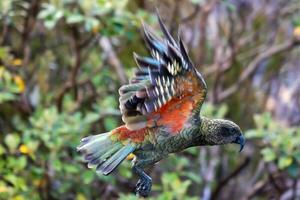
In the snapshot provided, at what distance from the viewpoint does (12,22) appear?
4.59 m

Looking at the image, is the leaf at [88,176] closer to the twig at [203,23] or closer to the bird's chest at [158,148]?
the bird's chest at [158,148]

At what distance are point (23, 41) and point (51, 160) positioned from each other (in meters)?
1.06

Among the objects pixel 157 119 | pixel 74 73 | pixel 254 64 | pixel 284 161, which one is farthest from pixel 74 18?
pixel 254 64

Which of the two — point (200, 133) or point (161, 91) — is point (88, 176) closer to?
point (200, 133)

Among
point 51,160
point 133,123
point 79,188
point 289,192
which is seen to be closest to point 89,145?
point 133,123

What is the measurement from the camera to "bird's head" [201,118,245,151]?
2900mm

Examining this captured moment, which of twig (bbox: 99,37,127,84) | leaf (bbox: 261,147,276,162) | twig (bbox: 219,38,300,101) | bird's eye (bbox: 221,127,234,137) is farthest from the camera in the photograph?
twig (bbox: 219,38,300,101)

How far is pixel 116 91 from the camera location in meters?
4.88

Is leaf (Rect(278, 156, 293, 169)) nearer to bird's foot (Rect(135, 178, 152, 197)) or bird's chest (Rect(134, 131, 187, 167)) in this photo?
bird's chest (Rect(134, 131, 187, 167))

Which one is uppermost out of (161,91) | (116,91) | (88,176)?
(161,91)

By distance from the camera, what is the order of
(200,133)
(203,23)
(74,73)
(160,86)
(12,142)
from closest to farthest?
(160,86)
(200,133)
(12,142)
(74,73)
(203,23)

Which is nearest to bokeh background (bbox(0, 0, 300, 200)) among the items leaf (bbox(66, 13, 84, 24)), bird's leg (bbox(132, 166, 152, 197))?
leaf (bbox(66, 13, 84, 24))

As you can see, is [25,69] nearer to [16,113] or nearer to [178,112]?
[16,113]

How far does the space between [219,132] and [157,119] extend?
0.28 m
